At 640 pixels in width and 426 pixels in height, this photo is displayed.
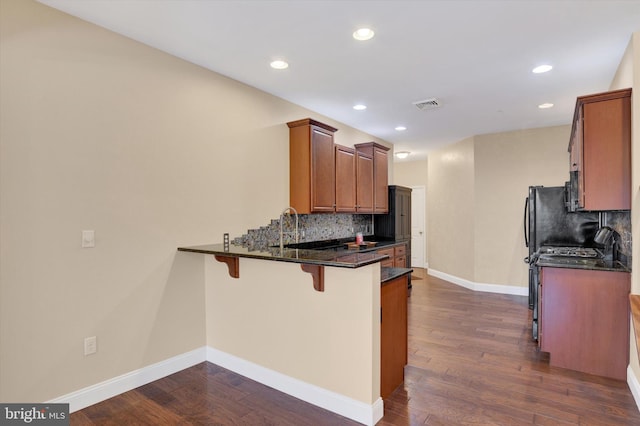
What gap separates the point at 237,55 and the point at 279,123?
116 cm

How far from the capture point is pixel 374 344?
2.29 metres

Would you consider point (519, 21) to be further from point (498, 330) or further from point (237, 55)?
point (498, 330)

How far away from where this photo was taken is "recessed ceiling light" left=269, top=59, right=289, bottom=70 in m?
3.23

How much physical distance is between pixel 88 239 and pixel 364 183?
12.2 ft

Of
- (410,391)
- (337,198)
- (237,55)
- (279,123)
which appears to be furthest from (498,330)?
(237,55)

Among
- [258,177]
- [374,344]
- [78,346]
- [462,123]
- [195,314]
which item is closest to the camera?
[374,344]

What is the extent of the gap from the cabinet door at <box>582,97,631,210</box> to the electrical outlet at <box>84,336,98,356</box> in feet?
13.0

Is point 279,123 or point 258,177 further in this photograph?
point 279,123

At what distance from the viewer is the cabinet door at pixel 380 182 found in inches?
221

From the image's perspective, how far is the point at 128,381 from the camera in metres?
2.73

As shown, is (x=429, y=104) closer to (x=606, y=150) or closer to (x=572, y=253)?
(x=606, y=150)

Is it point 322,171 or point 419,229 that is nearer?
point 322,171

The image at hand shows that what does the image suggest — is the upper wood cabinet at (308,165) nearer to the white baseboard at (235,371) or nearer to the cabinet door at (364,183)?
the cabinet door at (364,183)

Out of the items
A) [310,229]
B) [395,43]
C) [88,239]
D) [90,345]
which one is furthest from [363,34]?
[90,345]
